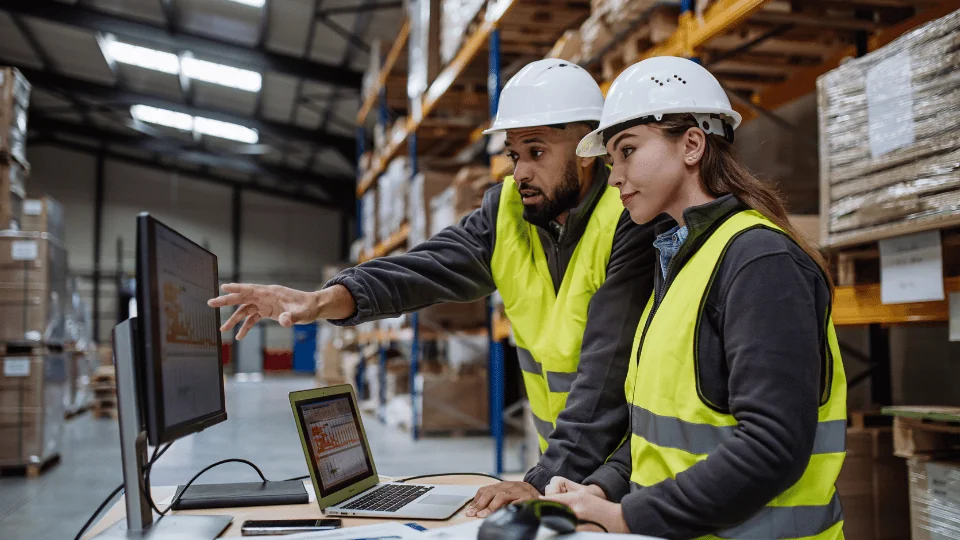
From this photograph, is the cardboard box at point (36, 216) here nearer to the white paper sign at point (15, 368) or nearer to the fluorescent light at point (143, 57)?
the white paper sign at point (15, 368)

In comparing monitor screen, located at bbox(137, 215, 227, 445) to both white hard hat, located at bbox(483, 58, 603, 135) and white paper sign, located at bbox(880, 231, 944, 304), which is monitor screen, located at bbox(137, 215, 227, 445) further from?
white paper sign, located at bbox(880, 231, 944, 304)

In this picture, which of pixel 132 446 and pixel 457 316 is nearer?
pixel 132 446

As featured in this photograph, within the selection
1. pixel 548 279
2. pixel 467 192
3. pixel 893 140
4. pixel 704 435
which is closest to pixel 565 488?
pixel 704 435

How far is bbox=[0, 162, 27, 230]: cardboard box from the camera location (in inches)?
290

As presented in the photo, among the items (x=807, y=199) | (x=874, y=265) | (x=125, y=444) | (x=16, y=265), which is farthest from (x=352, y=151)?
(x=125, y=444)

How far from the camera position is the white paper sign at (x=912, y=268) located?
2.87 metres

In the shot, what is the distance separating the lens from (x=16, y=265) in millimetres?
7312

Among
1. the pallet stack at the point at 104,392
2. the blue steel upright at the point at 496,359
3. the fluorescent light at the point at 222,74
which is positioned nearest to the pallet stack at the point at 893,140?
the blue steel upright at the point at 496,359

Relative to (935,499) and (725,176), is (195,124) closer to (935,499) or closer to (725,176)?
(935,499)

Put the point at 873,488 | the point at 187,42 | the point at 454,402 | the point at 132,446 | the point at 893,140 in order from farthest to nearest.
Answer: the point at 187,42, the point at 454,402, the point at 873,488, the point at 893,140, the point at 132,446

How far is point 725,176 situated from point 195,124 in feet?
72.0

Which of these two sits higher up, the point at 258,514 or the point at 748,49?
the point at 748,49

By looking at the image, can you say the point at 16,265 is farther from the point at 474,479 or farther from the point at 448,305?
the point at 474,479

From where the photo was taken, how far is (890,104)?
300 cm
